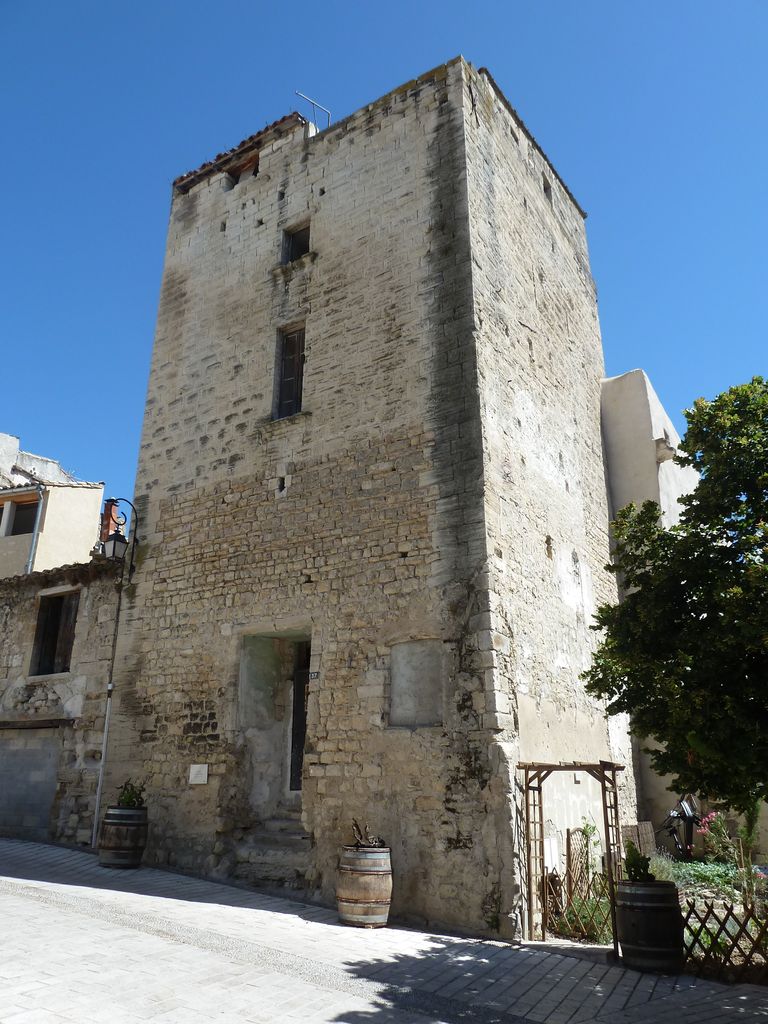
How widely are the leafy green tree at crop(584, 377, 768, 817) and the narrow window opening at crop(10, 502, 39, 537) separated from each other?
15.0m

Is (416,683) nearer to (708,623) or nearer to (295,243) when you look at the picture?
(708,623)

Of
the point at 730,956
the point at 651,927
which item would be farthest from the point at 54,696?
the point at 730,956

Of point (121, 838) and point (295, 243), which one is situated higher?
point (295, 243)

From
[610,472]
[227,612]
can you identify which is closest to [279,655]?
[227,612]

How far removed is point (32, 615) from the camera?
12.4 metres

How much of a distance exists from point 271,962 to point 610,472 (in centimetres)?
1053

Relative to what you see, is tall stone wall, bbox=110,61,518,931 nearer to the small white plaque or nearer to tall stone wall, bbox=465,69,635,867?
the small white plaque

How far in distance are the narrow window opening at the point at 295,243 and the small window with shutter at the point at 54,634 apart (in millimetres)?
6402

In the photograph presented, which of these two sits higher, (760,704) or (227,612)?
(227,612)

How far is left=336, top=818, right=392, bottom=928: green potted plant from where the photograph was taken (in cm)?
716

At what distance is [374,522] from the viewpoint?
29.9 feet

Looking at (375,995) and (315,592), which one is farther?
(315,592)

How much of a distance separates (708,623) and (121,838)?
7326 millimetres

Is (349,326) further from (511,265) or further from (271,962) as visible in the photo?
(271,962)
